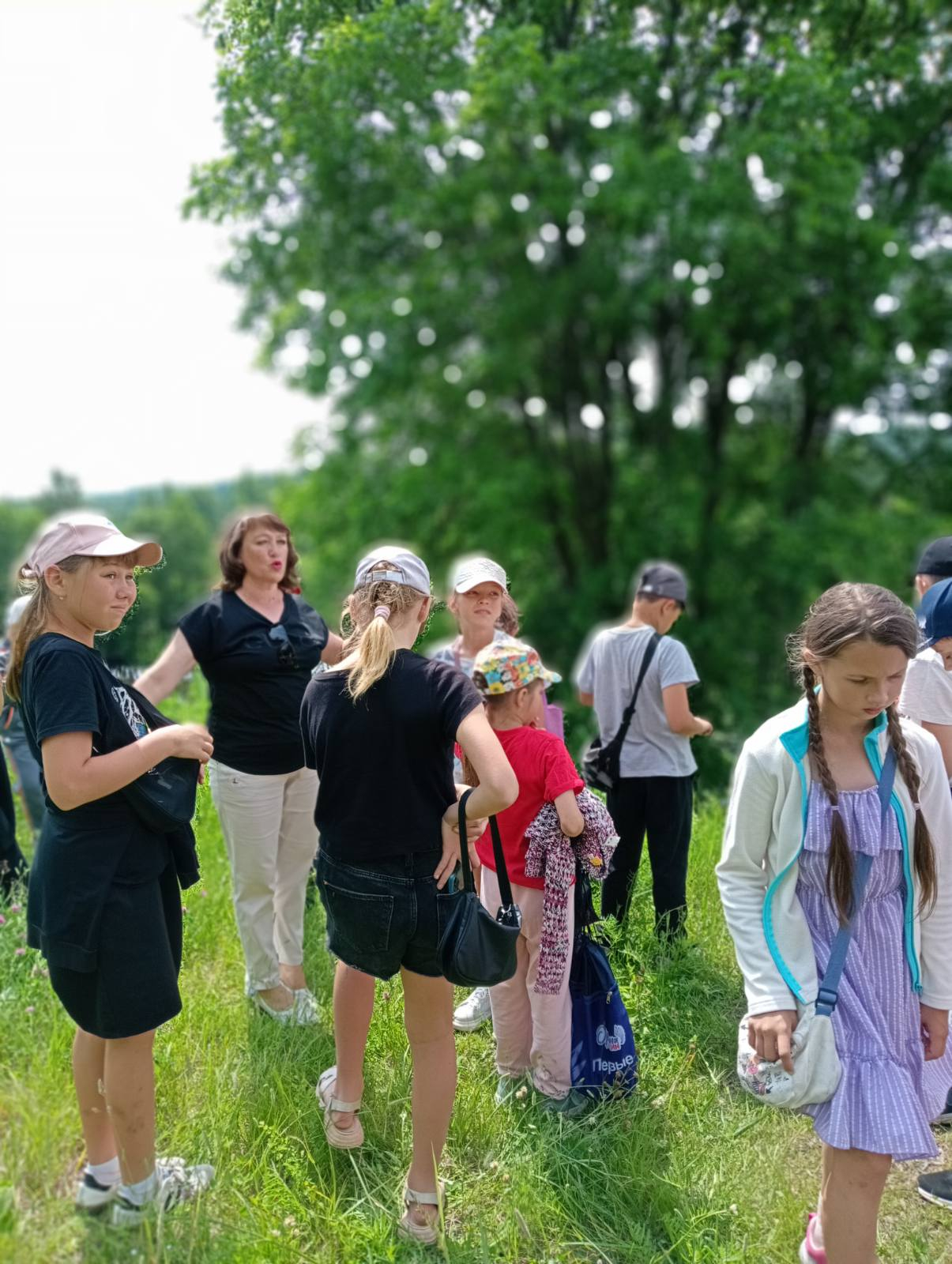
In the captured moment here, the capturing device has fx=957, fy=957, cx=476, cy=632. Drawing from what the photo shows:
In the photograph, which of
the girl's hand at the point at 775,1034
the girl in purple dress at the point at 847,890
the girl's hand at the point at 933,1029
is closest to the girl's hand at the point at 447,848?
the girl in purple dress at the point at 847,890

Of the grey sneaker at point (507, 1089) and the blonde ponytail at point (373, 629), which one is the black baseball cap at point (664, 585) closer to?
the blonde ponytail at point (373, 629)

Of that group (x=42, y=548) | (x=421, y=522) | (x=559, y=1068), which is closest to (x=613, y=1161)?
(x=559, y=1068)

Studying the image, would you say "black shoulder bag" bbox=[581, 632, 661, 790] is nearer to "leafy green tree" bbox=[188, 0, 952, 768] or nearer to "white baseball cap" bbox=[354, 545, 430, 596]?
"white baseball cap" bbox=[354, 545, 430, 596]

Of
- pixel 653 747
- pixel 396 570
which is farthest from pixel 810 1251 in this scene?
pixel 396 570

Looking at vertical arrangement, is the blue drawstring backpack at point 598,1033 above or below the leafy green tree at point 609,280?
below

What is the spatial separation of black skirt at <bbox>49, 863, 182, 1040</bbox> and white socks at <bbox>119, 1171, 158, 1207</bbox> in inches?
16.0

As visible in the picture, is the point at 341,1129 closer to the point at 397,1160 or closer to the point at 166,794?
the point at 397,1160

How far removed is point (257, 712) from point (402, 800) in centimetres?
126

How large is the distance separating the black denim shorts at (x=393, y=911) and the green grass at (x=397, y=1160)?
0.69m

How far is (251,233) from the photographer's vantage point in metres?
9.51

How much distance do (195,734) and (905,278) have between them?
10803 millimetres

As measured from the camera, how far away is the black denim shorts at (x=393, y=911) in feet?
7.85

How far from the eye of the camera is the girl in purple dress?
6.80 ft

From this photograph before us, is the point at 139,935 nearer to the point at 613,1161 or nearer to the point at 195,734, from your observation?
the point at 195,734
